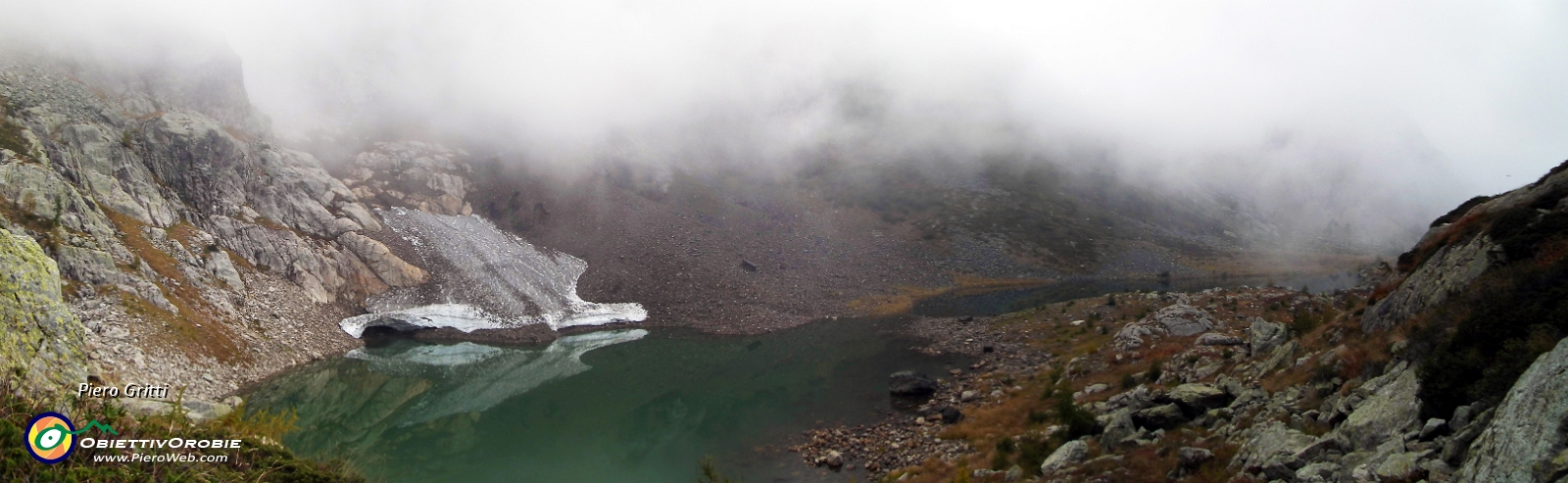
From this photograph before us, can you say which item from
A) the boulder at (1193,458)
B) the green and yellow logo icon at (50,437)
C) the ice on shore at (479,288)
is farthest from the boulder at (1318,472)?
the ice on shore at (479,288)

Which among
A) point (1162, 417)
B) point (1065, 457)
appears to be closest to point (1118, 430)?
point (1162, 417)

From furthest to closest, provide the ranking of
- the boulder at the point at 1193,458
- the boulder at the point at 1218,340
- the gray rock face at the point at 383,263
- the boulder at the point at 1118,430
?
the gray rock face at the point at 383,263 → the boulder at the point at 1218,340 → the boulder at the point at 1118,430 → the boulder at the point at 1193,458

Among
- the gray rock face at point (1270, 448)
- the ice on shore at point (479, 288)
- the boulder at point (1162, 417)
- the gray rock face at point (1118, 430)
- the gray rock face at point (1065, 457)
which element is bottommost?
the ice on shore at point (479, 288)

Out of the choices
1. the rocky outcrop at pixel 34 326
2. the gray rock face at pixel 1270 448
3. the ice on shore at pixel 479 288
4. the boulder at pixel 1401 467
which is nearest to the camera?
the rocky outcrop at pixel 34 326

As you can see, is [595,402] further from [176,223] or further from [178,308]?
[176,223]

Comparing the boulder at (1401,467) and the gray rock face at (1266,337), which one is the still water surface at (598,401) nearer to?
the gray rock face at (1266,337)

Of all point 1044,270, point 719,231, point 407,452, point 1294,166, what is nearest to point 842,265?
point 719,231

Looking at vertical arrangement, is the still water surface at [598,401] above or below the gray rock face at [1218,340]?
below
